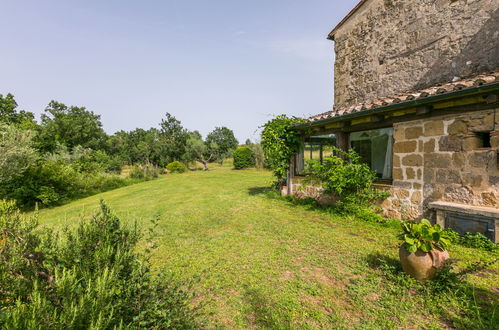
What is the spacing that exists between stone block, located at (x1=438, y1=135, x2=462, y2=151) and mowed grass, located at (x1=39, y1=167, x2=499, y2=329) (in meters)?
1.97

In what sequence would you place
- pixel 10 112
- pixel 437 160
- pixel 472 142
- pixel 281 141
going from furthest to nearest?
pixel 10 112
pixel 281 141
pixel 437 160
pixel 472 142

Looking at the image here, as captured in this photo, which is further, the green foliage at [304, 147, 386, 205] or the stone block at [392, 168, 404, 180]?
the green foliage at [304, 147, 386, 205]

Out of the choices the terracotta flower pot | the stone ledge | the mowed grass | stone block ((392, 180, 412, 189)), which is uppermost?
stone block ((392, 180, 412, 189))

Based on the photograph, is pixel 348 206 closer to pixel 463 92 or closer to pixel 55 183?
pixel 463 92

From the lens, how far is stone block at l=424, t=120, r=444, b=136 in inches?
188

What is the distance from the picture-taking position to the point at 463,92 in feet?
13.3

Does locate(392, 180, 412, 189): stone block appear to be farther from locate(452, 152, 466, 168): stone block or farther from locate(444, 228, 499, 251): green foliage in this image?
locate(444, 228, 499, 251): green foliage

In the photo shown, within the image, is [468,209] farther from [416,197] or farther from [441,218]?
[416,197]

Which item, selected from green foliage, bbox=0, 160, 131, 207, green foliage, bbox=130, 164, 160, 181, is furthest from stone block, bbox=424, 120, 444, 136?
green foliage, bbox=130, 164, 160, 181

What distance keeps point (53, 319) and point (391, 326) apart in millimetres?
2926

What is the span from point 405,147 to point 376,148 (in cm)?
109

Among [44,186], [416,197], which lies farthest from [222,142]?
[416,197]

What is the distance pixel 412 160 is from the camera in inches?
208

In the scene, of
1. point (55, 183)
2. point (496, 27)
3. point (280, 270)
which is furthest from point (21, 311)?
point (55, 183)
